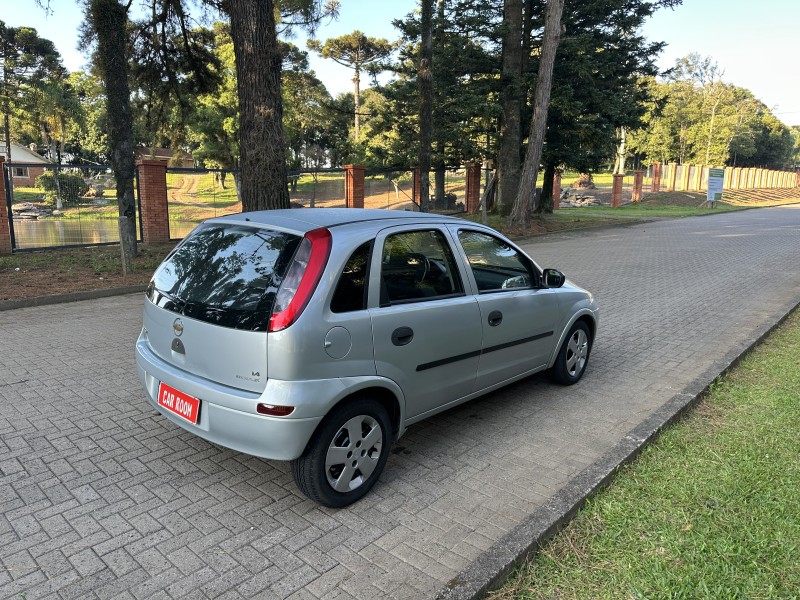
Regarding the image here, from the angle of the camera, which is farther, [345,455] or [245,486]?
[245,486]

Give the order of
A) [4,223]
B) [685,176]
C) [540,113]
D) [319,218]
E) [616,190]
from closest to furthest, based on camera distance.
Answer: [319,218] < [4,223] < [540,113] < [616,190] < [685,176]

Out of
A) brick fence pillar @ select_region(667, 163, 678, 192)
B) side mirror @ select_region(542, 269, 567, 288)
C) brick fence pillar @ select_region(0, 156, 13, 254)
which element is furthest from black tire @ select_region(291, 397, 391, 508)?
brick fence pillar @ select_region(667, 163, 678, 192)

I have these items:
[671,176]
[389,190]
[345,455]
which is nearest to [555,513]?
[345,455]

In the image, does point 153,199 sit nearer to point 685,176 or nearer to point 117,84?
point 117,84

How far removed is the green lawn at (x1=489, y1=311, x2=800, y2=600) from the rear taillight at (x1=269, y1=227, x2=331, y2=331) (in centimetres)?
167

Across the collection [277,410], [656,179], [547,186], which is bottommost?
[277,410]

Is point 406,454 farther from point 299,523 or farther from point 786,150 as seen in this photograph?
point 786,150

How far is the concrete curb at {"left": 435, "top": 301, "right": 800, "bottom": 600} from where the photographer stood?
2.64m

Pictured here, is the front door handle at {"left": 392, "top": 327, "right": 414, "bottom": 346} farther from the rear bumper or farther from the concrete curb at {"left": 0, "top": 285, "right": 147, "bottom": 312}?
the concrete curb at {"left": 0, "top": 285, "right": 147, "bottom": 312}

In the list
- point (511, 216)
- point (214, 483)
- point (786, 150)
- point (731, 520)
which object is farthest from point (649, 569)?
point (786, 150)

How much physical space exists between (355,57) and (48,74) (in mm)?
20638

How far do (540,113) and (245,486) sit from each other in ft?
55.3

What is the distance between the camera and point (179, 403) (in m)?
3.44

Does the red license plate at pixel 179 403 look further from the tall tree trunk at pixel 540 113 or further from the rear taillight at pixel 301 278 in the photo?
the tall tree trunk at pixel 540 113
